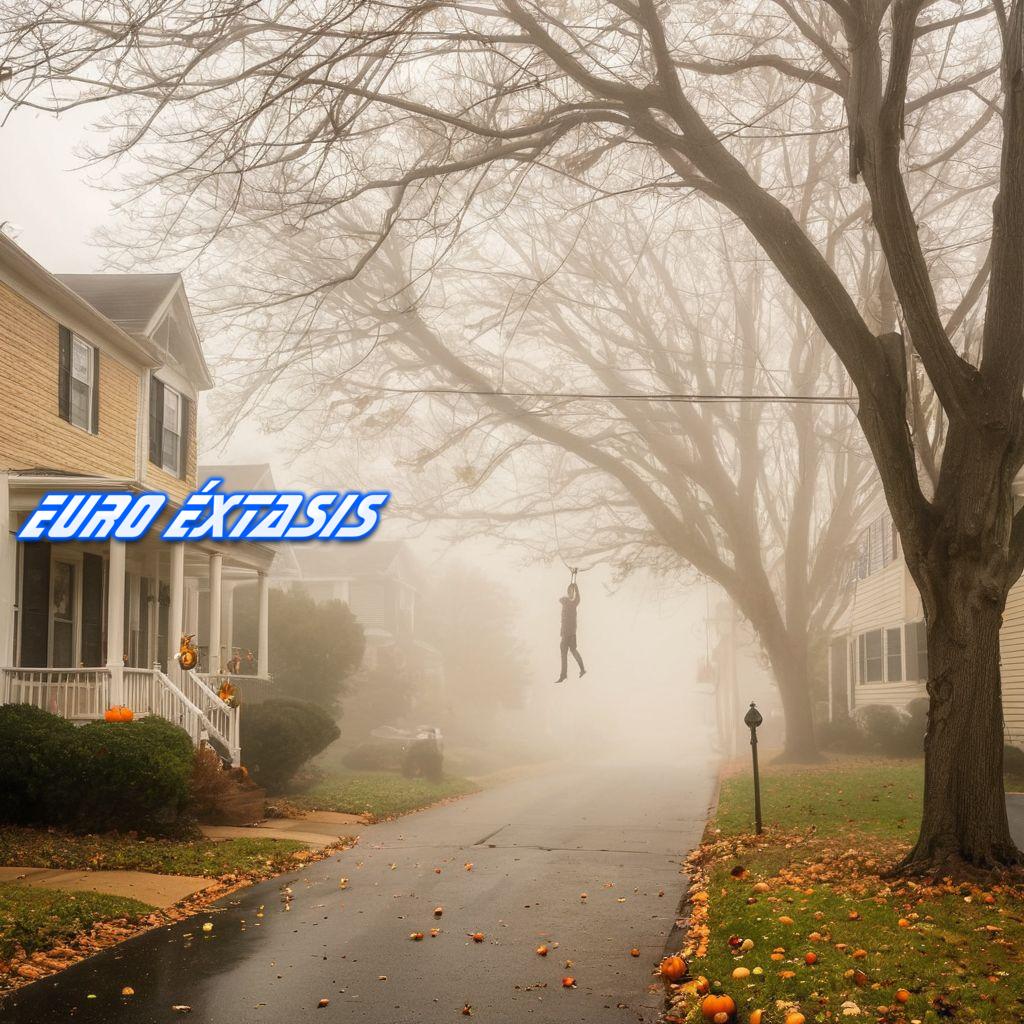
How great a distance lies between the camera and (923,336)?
9648 millimetres

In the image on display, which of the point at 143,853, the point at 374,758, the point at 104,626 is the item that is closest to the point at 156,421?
the point at 104,626

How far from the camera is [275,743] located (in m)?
19.0

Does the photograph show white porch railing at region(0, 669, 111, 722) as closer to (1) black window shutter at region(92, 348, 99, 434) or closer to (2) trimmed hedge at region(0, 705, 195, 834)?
(2) trimmed hedge at region(0, 705, 195, 834)

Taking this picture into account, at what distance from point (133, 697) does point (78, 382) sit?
5.42m

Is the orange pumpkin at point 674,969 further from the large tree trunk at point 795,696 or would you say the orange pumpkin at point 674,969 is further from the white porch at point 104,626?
the large tree trunk at point 795,696

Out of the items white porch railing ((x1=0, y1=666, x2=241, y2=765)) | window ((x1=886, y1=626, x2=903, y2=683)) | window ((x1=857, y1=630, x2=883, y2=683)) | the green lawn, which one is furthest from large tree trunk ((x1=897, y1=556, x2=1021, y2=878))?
window ((x1=857, y1=630, x2=883, y2=683))

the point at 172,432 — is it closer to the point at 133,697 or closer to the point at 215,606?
the point at 215,606

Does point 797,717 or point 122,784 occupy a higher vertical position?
point 122,784

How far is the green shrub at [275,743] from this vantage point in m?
19.0

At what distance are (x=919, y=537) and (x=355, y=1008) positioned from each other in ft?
19.7

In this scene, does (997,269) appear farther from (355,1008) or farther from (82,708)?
(82,708)

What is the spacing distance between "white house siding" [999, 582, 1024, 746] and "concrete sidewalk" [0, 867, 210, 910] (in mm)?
17385

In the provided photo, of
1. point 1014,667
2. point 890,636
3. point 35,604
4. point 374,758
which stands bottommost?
point 374,758

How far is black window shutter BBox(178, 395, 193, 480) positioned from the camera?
75.6 feet
